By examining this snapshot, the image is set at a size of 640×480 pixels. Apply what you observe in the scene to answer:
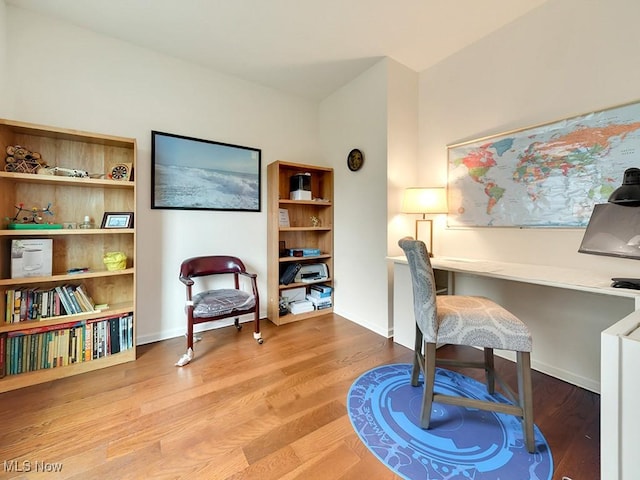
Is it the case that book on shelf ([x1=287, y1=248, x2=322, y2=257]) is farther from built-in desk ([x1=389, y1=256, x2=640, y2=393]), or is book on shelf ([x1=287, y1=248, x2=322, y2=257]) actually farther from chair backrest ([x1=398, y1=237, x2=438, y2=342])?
chair backrest ([x1=398, y1=237, x2=438, y2=342])

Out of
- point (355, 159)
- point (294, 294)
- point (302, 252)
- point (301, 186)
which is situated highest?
point (355, 159)

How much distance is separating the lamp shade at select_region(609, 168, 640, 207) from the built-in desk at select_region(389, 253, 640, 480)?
0.39m

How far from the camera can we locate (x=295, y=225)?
317 cm

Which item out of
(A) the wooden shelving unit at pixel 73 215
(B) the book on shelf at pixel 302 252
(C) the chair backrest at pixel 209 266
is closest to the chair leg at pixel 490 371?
(B) the book on shelf at pixel 302 252

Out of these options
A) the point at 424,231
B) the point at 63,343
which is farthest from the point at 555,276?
the point at 63,343

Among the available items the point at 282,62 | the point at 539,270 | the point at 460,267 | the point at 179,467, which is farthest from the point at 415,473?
the point at 282,62

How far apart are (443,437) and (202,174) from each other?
8.82 feet

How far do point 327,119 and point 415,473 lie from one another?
10.7 ft

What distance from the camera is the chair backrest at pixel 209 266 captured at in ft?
7.61

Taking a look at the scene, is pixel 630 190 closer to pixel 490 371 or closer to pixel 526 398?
pixel 526 398

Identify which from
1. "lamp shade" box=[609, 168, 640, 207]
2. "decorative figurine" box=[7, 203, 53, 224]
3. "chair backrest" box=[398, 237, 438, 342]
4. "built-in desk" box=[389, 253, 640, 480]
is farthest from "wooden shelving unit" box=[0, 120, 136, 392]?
"lamp shade" box=[609, 168, 640, 207]

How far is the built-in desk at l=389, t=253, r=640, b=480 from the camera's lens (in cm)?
55

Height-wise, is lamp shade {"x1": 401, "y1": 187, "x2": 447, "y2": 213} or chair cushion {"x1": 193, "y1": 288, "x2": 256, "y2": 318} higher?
lamp shade {"x1": 401, "y1": 187, "x2": 447, "y2": 213}

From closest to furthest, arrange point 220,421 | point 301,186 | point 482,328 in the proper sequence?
point 482,328
point 220,421
point 301,186
